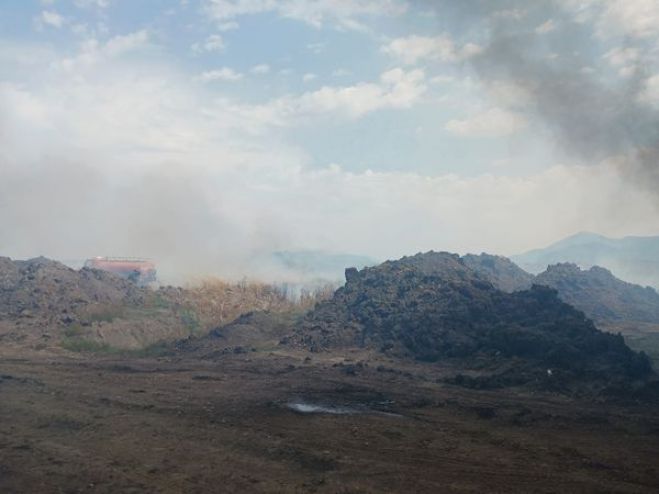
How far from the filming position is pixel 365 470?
16.2m

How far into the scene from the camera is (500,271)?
271 ft

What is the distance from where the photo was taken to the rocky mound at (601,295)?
68812 millimetres

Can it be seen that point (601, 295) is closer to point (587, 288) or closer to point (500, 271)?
point (587, 288)

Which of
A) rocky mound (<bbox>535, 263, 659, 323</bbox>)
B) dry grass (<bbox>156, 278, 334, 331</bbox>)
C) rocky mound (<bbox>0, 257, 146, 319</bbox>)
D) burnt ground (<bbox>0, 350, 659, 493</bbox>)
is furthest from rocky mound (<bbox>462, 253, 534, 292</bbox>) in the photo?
rocky mound (<bbox>0, 257, 146, 319</bbox>)

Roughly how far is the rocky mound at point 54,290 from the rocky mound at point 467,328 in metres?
20.7

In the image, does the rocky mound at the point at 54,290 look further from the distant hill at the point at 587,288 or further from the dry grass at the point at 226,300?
the distant hill at the point at 587,288

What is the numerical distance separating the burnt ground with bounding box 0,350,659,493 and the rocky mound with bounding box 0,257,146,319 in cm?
1858

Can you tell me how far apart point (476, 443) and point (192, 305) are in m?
42.8

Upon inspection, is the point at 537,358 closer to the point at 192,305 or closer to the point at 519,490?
the point at 519,490

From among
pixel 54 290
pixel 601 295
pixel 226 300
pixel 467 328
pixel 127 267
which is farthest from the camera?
pixel 127 267

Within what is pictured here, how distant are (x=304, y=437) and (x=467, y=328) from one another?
24.2m

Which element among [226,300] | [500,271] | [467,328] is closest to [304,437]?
[467,328]

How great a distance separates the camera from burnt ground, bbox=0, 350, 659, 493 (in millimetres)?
15445

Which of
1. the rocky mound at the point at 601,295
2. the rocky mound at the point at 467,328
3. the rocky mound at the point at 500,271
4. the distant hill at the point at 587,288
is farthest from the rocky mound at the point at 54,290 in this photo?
the rocky mound at the point at 601,295
